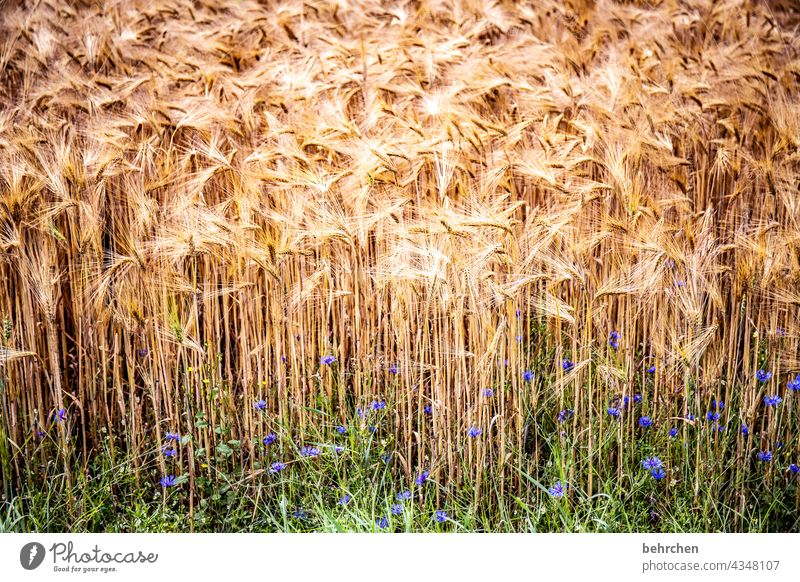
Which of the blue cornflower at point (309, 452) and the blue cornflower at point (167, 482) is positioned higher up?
the blue cornflower at point (309, 452)

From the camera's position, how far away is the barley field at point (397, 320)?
1.67m

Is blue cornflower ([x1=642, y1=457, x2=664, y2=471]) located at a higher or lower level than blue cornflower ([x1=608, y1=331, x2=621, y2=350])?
lower

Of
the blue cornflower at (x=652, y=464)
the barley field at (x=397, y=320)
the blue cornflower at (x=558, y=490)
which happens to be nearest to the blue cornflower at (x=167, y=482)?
the barley field at (x=397, y=320)

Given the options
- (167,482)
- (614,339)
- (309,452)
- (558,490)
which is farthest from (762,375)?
(167,482)

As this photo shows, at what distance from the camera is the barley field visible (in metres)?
1.67

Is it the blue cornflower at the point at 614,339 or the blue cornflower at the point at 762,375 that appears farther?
the blue cornflower at the point at 614,339
